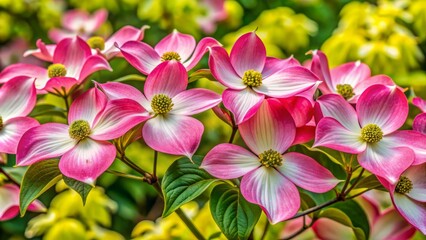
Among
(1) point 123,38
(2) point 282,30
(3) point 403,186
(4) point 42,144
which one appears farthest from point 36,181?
(2) point 282,30

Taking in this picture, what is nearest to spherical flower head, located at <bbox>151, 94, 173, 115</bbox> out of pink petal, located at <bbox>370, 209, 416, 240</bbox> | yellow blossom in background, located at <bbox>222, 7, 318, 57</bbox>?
pink petal, located at <bbox>370, 209, 416, 240</bbox>

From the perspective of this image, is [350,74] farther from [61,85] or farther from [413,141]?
[61,85]

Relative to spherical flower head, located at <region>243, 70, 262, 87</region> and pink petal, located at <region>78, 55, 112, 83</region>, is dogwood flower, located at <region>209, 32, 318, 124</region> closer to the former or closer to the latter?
spherical flower head, located at <region>243, 70, 262, 87</region>

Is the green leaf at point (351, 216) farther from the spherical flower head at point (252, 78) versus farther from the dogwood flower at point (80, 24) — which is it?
the dogwood flower at point (80, 24)

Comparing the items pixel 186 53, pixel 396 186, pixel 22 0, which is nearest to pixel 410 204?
pixel 396 186

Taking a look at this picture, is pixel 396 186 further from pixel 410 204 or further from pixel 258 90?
pixel 258 90

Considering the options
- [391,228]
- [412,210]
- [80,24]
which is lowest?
[80,24]

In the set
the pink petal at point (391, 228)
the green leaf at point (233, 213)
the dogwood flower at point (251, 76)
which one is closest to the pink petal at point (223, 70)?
the dogwood flower at point (251, 76)
